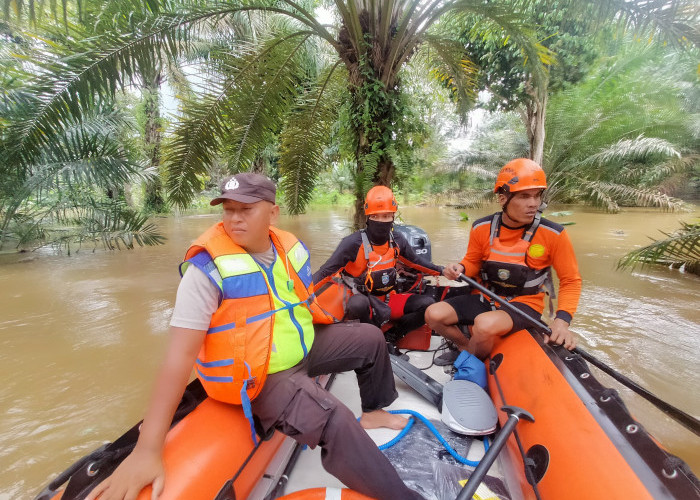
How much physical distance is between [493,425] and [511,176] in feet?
5.29

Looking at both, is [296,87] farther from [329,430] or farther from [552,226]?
[329,430]

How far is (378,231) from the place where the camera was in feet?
10.1

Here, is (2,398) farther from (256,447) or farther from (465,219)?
A: (465,219)

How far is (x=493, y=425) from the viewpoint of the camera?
2.07 meters

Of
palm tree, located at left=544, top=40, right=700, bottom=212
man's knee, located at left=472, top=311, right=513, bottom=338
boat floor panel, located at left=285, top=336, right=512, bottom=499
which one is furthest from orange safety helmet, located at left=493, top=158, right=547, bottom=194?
palm tree, located at left=544, top=40, right=700, bottom=212

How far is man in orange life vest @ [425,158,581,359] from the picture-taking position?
2404 mm

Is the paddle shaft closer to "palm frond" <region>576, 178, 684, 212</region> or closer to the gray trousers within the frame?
the gray trousers

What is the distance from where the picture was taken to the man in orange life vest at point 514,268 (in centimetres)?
240

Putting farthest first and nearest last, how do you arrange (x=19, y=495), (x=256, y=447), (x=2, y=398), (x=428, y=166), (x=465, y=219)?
(x=428, y=166), (x=465, y=219), (x=2, y=398), (x=19, y=495), (x=256, y=447)

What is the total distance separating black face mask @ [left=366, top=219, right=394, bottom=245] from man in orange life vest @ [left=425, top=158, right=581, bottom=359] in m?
0.63

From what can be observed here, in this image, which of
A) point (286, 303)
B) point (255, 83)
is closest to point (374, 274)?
point (286, 303)

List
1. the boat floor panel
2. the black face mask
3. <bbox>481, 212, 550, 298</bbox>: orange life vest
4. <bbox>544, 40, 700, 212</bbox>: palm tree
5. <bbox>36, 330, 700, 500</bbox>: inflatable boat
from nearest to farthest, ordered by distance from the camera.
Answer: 1. <bbox>36, 330, 700, 500</bbox>: inflatable boat
2. the boat floor panel
3. <bbox>481, 212, 550, 298</bbox>: orange life vest
4. the black face mask
5. <bbox>544, 40, 700, 212</bbox>: palm tree

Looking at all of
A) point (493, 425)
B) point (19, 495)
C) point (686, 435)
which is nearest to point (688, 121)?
point (686, 435)

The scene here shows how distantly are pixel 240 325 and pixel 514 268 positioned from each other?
1.99 m
